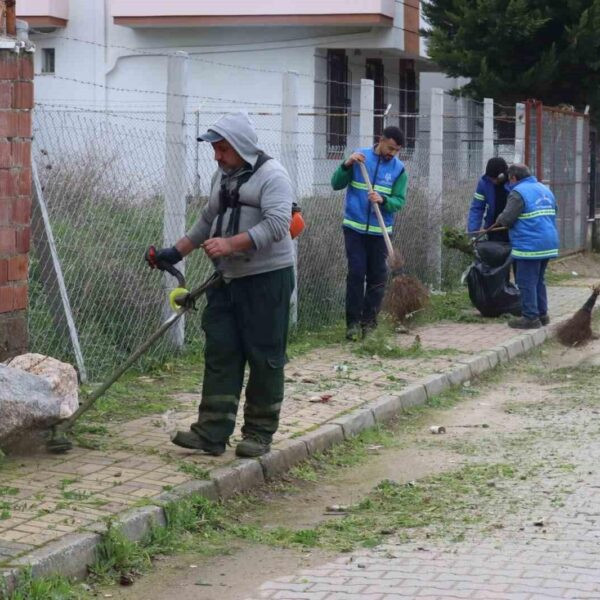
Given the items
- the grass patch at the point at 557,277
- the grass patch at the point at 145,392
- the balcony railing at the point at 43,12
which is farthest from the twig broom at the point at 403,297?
the balcony railing at the point at 43,12

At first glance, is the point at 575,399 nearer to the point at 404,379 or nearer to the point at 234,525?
the point at 404,379

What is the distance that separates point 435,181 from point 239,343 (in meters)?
8.68

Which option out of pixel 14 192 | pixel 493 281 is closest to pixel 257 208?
pixel 14 192

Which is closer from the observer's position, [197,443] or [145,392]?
[197,443]

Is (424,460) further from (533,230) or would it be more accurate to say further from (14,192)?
(533,230)

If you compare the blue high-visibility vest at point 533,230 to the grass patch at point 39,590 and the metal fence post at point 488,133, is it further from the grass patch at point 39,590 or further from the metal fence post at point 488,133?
the grass patch at point 39,590

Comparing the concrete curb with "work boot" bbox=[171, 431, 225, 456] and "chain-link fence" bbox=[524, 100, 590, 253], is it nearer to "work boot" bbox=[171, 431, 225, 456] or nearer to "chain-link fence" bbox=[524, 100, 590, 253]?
"work boot" bbox=[171, 431, 225, 456]

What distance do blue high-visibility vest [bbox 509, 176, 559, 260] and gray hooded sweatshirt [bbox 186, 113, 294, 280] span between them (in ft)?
19.1

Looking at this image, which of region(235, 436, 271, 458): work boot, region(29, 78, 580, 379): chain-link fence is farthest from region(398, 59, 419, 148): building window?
region(235, 436, 271, 458): work boot

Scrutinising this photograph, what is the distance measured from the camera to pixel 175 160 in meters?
10.2

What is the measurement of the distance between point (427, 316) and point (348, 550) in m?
7.62

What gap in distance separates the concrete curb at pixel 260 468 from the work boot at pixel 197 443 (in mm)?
164

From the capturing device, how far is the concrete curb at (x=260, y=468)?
5.42 meters

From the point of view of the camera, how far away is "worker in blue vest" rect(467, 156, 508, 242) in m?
14.0
